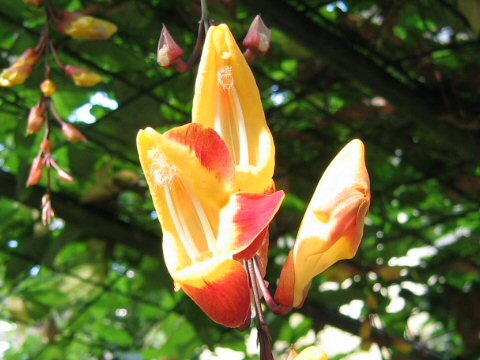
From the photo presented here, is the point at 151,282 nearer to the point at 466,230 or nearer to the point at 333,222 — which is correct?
the point at 466,230

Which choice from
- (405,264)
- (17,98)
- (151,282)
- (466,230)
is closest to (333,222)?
(17,98)

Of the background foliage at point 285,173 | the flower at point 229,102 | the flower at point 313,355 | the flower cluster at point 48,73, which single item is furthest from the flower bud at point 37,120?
the flower at point 313,355

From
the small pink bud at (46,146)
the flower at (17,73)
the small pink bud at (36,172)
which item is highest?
the flower at (17,73)

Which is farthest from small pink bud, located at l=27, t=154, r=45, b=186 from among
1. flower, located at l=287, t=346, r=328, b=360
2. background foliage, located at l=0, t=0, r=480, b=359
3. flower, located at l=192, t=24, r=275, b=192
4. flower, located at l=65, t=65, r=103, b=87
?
flower, located at l=287, t=346, r=328, b=360

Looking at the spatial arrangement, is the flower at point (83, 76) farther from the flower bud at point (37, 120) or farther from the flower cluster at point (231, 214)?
the flower cluster at point (231, 214)

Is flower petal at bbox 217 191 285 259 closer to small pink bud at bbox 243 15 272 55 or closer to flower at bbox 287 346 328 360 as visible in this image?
flower at bbox 287 346 328 360

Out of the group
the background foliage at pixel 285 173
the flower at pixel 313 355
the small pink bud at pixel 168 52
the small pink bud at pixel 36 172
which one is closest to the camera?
the flower at pixel 313 355

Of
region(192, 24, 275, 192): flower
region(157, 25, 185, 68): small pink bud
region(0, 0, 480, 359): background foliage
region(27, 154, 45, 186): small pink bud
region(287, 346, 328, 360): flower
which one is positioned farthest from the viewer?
region(0, 0, 480, 359): background foliage

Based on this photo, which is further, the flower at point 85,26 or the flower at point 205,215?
the flower at point 85,26
